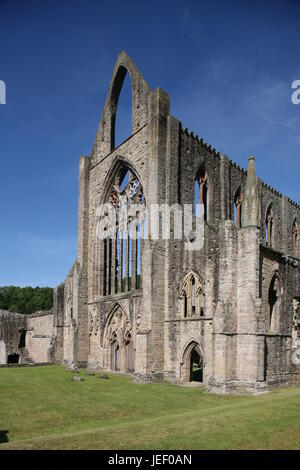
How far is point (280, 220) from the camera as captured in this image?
31375 mm

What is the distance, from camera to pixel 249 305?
1500cm

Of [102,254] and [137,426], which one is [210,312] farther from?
[102,254]

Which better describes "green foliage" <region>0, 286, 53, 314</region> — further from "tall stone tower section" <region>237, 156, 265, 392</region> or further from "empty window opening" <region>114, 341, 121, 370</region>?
"tall stone tower section" <region>237, 156, 265, 392</region>

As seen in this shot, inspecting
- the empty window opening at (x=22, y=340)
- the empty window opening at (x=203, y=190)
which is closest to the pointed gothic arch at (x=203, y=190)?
the empty window opening at (x=203, y=190)

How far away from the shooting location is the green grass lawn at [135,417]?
7.36 metres

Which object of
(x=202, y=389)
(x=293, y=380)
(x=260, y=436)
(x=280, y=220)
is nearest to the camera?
(x=260, y=436)

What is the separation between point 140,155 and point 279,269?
A: 352 inches

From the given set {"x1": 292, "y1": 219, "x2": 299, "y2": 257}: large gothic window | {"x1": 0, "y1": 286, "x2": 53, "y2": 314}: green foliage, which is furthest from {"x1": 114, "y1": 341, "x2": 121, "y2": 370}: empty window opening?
{"x1": 0, "y1": 286, "x2": 53, "y2": 314}: green foliage

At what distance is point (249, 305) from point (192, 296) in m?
3.41

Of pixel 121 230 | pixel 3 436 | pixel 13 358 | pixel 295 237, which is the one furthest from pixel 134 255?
pixel 13 358

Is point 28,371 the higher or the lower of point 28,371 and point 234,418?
the lower

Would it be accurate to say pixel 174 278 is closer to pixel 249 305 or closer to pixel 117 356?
pixel 249 305
